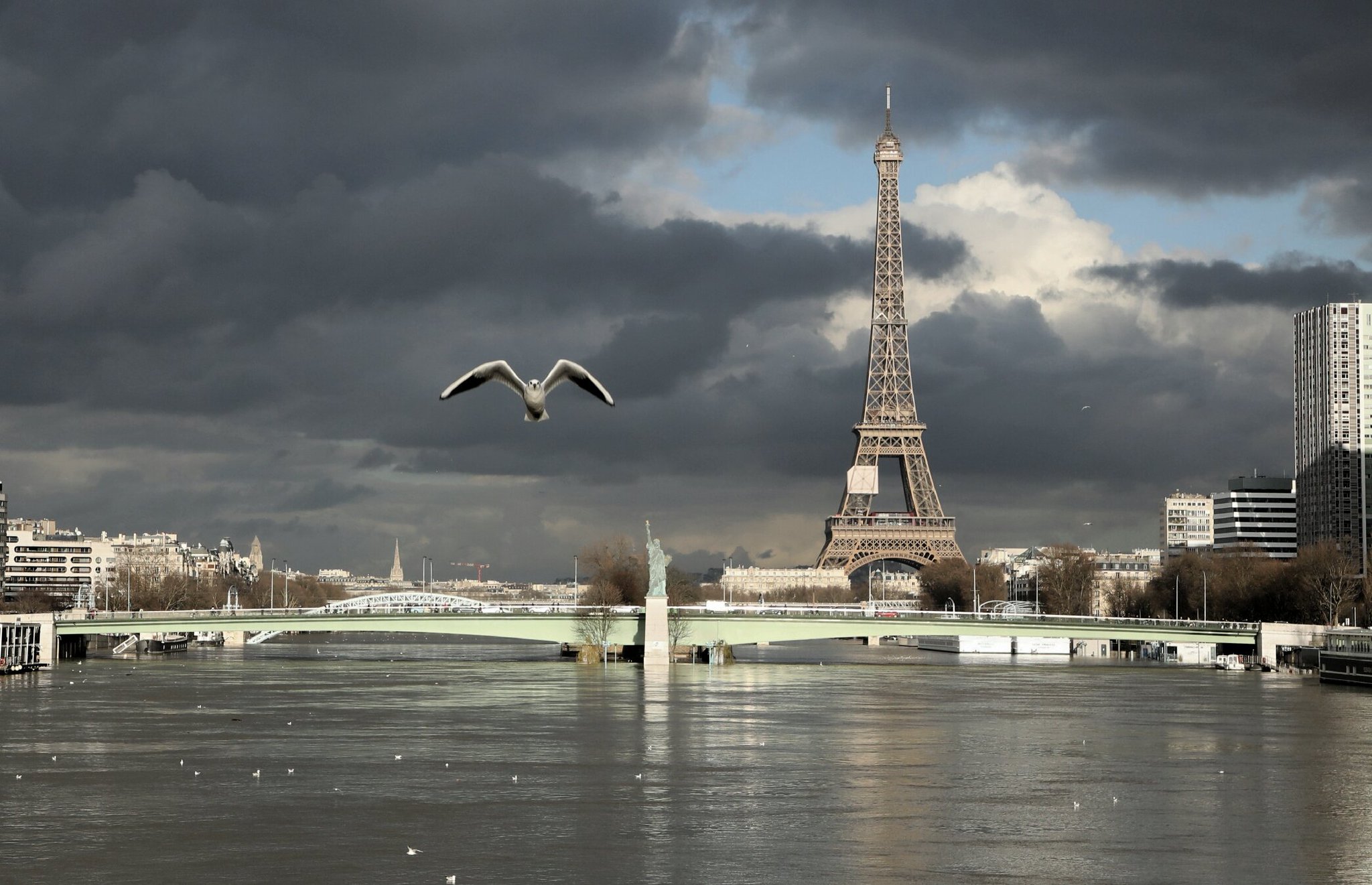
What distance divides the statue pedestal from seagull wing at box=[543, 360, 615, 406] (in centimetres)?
7049

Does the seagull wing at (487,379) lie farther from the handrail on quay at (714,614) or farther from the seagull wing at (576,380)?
the handrail on quay at (714,614)

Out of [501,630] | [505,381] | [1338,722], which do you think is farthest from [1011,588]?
[505,381]

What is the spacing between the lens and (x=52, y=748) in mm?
49875

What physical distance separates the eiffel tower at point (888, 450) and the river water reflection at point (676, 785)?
92.0 meters

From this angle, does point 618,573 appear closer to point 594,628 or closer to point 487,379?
point 594,628

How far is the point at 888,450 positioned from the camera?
17938 cm

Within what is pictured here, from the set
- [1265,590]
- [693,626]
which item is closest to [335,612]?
[693,626]

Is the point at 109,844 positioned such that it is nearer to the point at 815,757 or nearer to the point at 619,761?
the point at 619,761

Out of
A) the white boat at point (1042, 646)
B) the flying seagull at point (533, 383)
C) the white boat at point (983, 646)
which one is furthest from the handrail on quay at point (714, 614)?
the flying seagull at point (533, 383)

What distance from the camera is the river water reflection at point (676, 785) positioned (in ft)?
102

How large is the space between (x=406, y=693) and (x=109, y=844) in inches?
1741

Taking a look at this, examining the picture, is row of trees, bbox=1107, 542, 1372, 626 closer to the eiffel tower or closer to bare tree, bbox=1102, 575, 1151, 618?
bare tree, bbox=1102, 575, 1151, 618

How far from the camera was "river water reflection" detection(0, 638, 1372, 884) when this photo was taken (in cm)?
3112

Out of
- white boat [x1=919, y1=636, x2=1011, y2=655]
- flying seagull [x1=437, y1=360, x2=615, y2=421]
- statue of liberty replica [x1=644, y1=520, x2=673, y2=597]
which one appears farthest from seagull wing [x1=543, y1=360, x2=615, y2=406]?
white boat [x1=919, y1=636, x2=1011, y2=655]
